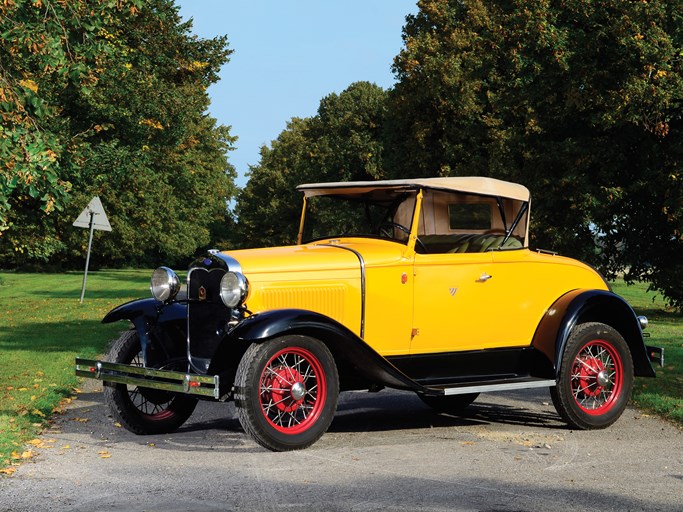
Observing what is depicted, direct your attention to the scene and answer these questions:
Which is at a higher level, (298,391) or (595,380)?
(595,380)

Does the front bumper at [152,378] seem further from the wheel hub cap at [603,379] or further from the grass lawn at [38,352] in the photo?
the wheel hub cap at [603,379]

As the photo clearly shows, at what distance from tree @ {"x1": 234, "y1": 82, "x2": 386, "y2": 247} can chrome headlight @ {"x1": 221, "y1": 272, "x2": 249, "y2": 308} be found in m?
38.1

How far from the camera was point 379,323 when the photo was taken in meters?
8.33

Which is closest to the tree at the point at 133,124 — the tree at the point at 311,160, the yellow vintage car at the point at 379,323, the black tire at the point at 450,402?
the tree at the point at 311,160

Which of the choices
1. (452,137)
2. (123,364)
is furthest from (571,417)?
(452,137)

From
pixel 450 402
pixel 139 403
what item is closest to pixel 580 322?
pixel 450 402

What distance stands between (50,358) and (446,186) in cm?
787

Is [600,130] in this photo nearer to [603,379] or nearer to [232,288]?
[603,379]

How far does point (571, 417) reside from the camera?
8953 millimetres

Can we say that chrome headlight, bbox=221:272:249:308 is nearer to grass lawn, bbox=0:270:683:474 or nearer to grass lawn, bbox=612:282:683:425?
grass lawn, bbox=0:270:683:474

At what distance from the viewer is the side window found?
9.27 m

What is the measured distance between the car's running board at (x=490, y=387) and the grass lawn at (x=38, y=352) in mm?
3259

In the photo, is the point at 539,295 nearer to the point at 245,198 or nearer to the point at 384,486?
the point at 384,486

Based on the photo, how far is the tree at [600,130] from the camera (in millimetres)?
21078
